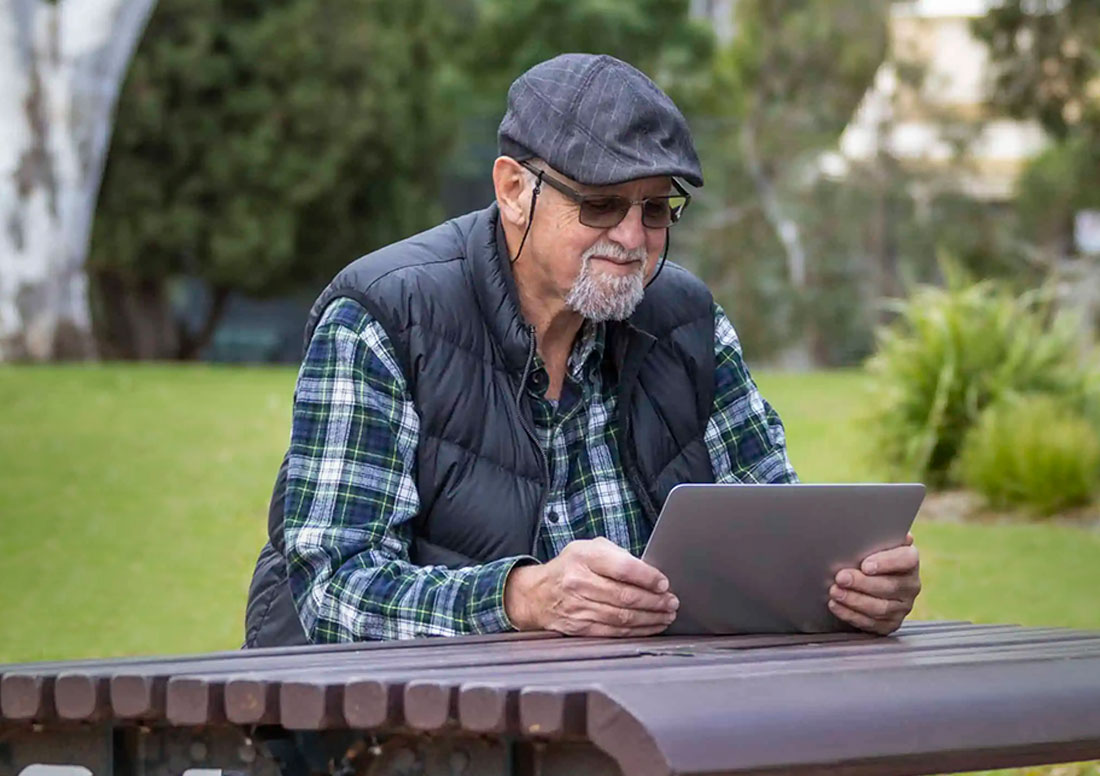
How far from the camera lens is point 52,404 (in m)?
13.1

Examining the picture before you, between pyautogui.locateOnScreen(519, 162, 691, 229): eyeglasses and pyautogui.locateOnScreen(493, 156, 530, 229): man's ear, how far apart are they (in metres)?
0.06

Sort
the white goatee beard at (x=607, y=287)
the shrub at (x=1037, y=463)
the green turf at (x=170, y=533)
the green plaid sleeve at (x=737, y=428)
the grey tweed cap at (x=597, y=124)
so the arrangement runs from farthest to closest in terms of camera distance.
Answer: the shrub at (x=1037, y=463)
the green turf at (x=170, y=533)
the green plaid sleeve at (x=737, y=428)
the white goatee beard at (x=607, y=287)
the grey tweed cap at (x=597, y=124)

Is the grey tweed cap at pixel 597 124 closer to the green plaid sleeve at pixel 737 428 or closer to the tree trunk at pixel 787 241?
the green plaid sleeve at pixel 737 428

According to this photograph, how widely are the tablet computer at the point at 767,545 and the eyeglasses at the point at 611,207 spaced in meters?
0.64

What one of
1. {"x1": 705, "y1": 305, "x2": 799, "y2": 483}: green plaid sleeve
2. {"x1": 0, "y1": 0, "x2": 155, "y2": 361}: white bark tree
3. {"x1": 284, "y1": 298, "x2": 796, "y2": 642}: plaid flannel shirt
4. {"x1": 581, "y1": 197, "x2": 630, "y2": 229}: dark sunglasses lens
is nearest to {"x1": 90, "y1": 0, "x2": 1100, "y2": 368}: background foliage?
{"x1": 0, "y1": 0, "x2": 155, "y2": 361}: white bark tree

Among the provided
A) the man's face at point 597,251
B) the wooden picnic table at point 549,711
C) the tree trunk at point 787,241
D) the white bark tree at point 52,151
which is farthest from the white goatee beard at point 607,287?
the tree trunk at point 787,241

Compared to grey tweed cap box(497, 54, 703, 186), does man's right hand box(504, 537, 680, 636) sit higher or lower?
lower

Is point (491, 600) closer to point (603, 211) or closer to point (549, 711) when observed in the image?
point (603, 211)

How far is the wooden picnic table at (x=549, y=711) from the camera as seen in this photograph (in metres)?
2.12

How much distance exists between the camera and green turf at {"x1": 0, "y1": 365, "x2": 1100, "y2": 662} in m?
7.48

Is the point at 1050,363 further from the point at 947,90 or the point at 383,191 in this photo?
the point at 947,90

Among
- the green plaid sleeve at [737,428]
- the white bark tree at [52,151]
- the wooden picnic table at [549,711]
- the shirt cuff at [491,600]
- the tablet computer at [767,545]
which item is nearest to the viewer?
the wooden picnic table at [549,711]

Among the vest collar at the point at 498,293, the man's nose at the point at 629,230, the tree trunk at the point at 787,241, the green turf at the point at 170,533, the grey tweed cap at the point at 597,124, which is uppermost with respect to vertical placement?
the grey tweed cap at the point at 597,124

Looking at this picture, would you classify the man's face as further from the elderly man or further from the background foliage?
the background foliage
